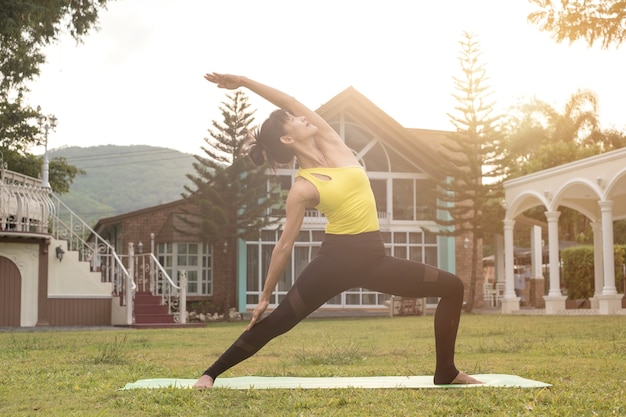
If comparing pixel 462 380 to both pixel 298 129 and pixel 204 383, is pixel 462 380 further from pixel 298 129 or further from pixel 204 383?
pixel 298 129

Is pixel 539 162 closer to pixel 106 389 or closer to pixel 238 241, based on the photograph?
pixel 238 241

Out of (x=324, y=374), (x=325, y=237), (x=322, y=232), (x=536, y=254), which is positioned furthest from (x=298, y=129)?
(x=536, y=254)

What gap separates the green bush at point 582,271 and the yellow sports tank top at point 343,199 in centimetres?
2217

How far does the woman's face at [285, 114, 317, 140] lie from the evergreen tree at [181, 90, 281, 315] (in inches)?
685

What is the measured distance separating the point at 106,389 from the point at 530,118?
162ft

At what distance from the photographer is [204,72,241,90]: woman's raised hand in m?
4.62

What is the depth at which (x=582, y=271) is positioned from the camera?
83.0ft

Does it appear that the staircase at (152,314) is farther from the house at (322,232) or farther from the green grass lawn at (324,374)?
the green grass lawn at (324,374)

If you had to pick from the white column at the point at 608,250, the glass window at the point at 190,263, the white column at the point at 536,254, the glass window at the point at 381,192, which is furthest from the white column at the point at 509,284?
the glass window at the point at 190,263

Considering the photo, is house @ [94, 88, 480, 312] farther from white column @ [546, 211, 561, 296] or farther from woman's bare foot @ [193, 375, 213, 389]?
woman's bare foot @ [193, 375, 213, 389]

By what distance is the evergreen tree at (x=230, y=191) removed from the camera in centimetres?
2223

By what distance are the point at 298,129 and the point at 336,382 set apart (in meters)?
1.59

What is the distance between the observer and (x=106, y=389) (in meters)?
4.89

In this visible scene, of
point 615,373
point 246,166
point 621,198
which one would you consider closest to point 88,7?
point 246,166
